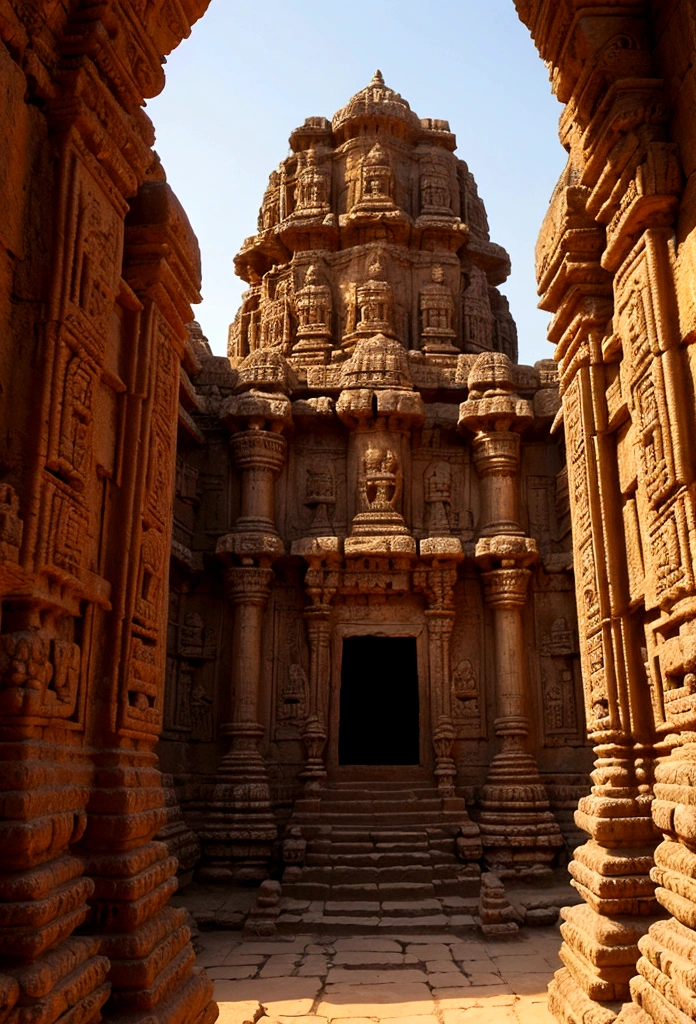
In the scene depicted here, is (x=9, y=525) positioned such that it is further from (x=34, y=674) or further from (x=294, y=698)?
(x=294, y=698)

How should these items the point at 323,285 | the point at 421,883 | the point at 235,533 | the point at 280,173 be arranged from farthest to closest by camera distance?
the point at 280,173, the point at 323,285, the point at 235,533, the point at 421,883

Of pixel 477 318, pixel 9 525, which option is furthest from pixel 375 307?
pixel 9 525

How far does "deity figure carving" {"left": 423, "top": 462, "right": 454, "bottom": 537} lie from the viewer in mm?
13555

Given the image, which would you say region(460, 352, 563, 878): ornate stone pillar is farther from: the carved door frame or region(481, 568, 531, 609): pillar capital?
→ the carved door frame

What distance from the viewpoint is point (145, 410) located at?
5422 mm

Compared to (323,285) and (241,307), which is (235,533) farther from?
(241,307)

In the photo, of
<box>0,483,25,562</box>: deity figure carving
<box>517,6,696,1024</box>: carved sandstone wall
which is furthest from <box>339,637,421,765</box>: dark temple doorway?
<box>0,483,25,562</box>: deity figure carving

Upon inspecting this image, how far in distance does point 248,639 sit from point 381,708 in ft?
13.9

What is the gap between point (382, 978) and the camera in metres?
7.71

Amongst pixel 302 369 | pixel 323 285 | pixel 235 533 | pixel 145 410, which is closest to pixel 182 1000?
pixel 145 410

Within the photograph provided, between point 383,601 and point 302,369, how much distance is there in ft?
13.7

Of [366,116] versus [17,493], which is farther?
[366,116]

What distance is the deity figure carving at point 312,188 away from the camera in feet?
52.5

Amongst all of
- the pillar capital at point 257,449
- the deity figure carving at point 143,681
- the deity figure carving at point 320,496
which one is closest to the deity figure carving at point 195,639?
the deity figure carving at point 320,496
